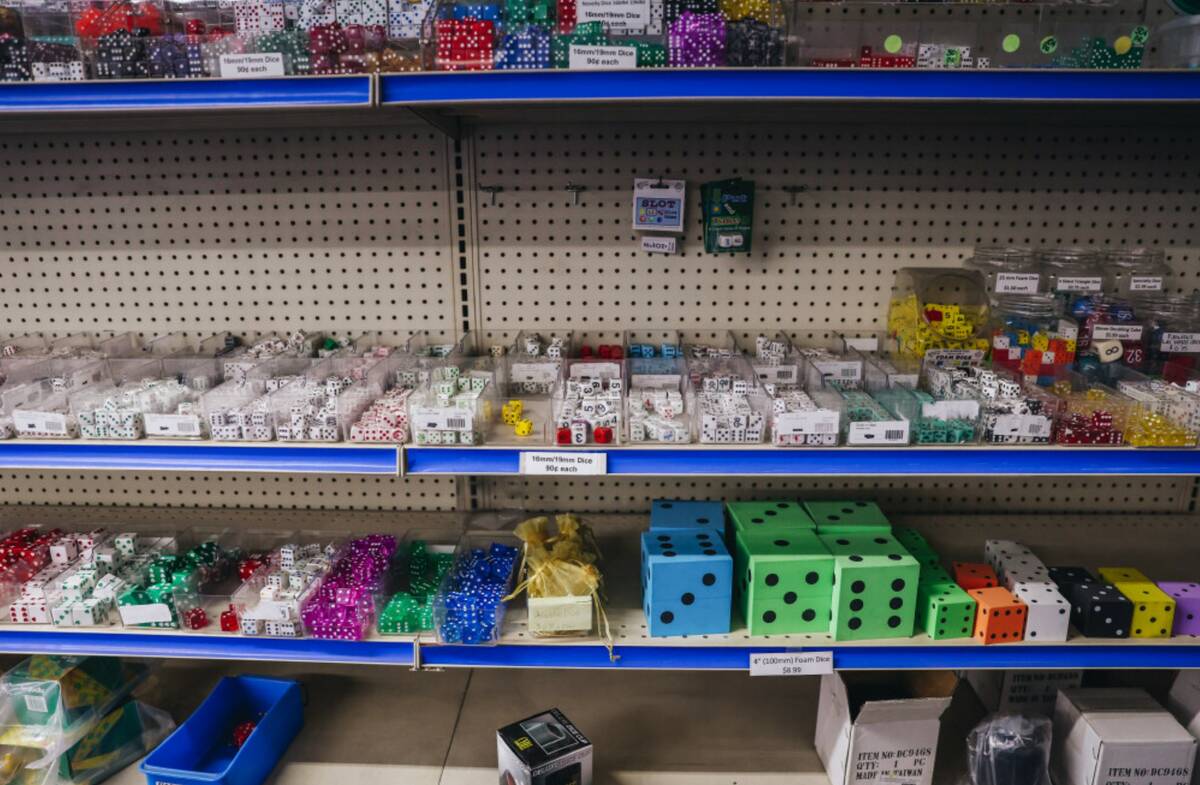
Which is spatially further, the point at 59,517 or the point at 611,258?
the point at 59,517

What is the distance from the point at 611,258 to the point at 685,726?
136cm

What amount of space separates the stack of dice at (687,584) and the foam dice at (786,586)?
0.06 metres

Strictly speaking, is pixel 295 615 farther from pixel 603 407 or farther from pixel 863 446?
pixel 863 446

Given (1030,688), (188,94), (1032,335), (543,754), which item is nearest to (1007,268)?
(1032,335)

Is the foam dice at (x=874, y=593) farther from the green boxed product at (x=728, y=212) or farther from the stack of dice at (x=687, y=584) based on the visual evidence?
the green boxed product at (x=728, y=212)

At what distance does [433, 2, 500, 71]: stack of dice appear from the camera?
1.60 m

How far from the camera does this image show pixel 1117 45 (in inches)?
66.7

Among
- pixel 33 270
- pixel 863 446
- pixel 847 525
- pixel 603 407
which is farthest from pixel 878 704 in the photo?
pixel 33 270

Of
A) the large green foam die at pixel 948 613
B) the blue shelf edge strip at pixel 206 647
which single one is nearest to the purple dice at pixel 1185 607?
the large green foam die at pixel 948 613

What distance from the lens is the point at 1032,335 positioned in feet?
6.53

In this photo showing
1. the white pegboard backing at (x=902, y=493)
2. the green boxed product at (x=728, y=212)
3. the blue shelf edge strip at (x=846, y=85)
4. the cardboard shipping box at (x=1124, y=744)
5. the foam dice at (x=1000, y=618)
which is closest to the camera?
the blue shelf edge strip at (x=846, y=85)

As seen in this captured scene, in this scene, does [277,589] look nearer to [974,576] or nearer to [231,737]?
[231,737]

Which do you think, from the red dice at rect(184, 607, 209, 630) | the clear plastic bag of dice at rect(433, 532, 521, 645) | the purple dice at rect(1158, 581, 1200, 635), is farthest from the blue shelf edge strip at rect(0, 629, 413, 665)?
the purple dice at rect(1158, 581, 1200, 635)

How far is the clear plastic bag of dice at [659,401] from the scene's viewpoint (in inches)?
70.1
